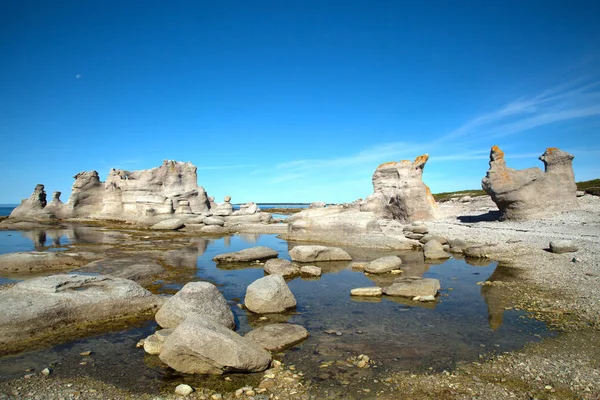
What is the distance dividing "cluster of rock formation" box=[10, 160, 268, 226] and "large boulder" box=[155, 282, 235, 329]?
118ft

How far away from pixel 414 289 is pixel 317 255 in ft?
24.2

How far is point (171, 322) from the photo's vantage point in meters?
7.88

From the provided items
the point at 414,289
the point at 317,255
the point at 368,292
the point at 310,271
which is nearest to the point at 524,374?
the point at 414,289

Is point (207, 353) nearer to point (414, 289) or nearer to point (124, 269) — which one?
point (414, 289)

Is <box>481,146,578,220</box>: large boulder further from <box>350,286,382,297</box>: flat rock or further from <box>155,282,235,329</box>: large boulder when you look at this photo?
<box>155,282,235,329</box>: large boulder

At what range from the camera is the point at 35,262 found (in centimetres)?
1435

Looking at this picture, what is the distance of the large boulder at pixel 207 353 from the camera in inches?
227

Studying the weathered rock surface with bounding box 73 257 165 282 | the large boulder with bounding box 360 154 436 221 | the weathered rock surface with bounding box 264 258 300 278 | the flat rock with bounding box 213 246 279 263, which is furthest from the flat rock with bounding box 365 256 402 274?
the large boulder with bounding box 360 154 436 221

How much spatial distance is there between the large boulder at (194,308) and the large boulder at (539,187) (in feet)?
80.7

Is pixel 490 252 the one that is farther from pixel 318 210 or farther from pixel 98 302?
pixel 98 302

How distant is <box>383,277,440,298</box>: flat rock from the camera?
10727 mm

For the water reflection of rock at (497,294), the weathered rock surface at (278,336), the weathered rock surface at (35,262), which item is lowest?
the water reflection of rock at (497,294)

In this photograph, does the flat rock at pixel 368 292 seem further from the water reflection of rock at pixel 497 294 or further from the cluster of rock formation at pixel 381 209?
the cluster of rock formation at pixel 381 209

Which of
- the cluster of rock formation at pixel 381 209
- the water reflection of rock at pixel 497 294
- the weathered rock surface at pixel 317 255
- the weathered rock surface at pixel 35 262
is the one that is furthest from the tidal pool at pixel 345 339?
the cluster of rock formation at pixel 381 209
